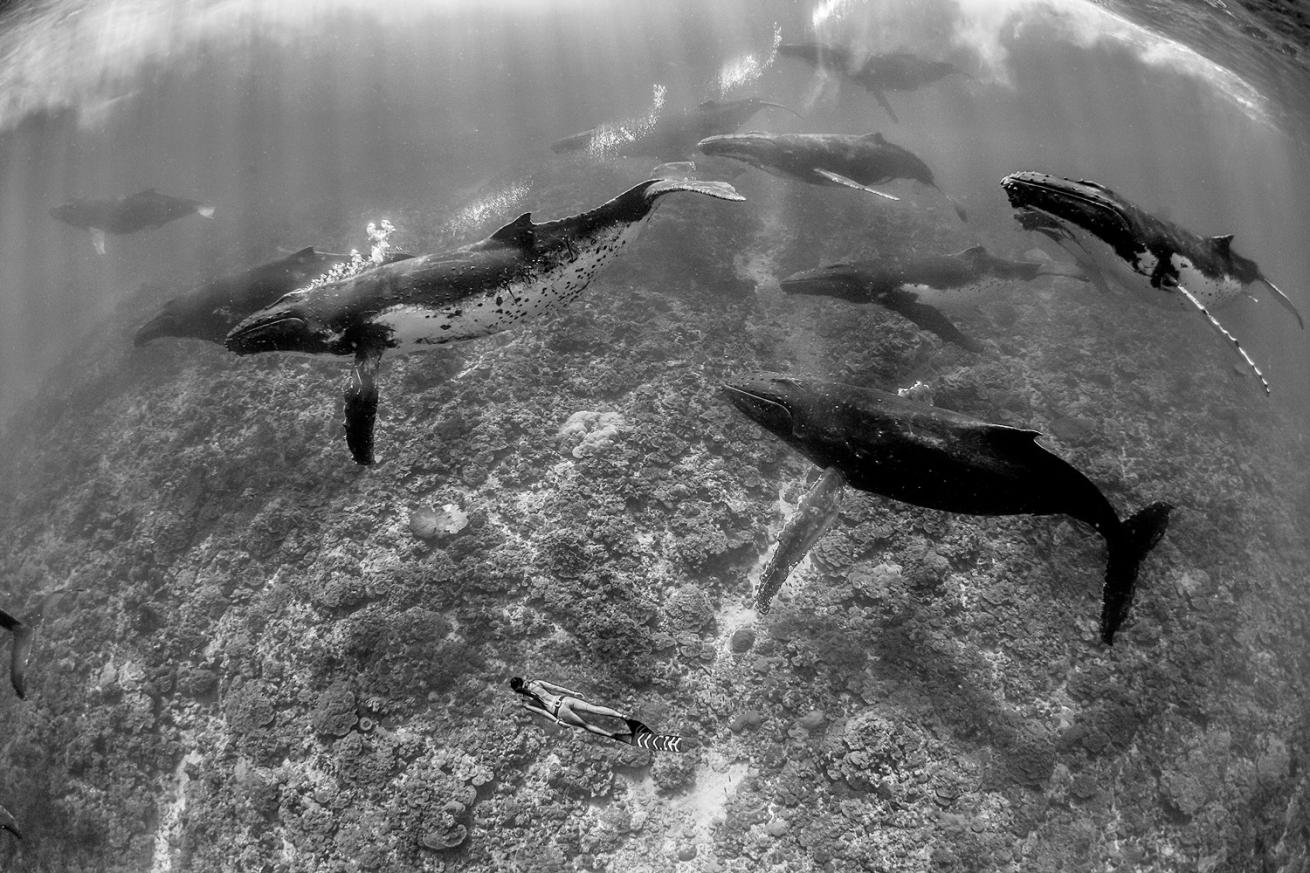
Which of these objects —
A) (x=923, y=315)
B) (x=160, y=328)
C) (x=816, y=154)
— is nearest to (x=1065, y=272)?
(x=923, y=315)

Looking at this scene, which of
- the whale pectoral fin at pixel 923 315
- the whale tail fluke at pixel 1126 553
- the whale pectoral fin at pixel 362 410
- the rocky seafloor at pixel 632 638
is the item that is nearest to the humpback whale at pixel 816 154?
the whale pectoral fin at pixel 923 315

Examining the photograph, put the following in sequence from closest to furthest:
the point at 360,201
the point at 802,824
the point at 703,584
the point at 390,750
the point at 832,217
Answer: the point at 802,824 < the point at 390,750 < the point at 703,584 < the point at 832,217 < the point at 360,201

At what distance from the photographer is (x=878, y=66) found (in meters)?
18.4

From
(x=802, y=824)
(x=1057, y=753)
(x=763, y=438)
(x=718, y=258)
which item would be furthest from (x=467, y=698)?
(x=718, y=258)

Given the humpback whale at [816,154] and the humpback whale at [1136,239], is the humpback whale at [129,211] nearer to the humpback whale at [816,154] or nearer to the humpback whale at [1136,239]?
the humpback whale at [816,154]

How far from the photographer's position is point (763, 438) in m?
8.94

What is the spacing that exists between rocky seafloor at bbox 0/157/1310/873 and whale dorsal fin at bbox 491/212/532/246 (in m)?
3.71

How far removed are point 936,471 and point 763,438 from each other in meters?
4.02

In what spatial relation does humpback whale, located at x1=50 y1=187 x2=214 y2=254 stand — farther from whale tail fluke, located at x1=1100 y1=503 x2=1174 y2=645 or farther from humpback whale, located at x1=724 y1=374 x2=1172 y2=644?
whale tail fluke, located at x1=1100 y1=503 x2=1174 y2=645

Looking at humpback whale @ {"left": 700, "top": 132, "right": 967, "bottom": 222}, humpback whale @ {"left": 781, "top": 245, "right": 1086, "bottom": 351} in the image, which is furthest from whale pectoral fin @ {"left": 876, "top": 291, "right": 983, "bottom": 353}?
humpback whale @ {"left": 700, "top": 132, "right": 967, "bottom": 222}

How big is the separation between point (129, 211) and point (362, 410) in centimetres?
2139

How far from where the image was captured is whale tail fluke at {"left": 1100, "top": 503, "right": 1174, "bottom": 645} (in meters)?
4.88

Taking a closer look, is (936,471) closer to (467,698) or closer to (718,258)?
(467,698)

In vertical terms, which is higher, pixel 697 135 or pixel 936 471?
pixel 936 471
